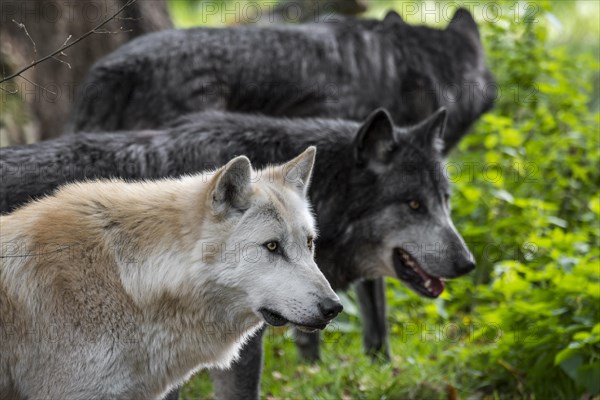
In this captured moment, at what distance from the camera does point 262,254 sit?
424 cm

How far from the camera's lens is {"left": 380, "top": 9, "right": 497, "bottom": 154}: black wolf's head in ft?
28.8

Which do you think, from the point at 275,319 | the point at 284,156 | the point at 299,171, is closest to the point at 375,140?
the point at 284,156

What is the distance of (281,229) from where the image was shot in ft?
14.1

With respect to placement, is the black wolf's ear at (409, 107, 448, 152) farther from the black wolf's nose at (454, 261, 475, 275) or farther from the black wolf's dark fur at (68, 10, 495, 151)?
the black wolf's dark fur at (68, 10, 495, 151)

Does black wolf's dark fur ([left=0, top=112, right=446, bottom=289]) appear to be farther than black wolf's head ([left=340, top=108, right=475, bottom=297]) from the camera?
No

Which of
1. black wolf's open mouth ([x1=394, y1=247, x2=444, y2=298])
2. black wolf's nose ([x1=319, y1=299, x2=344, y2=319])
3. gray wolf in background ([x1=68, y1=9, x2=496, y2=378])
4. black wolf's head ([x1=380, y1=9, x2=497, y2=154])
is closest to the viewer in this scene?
black wolf's nose ([x1=319, y1=299, x2=344, y2=319])

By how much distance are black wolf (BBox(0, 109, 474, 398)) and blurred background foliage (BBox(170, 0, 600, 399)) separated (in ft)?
2.37

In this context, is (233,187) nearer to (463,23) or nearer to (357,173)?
(357,173)

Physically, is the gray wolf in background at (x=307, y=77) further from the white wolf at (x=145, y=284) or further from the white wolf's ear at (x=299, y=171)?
the white wolf at (x=145, y=284)

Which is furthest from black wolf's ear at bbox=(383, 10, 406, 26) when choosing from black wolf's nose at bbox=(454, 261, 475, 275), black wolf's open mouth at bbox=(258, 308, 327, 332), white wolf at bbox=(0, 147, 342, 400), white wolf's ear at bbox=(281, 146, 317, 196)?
black wolf's open mouth at bbox=(258, 308, 327, 332)

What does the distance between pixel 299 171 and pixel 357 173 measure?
1.40m

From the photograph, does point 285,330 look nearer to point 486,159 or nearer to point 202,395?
point 202,395

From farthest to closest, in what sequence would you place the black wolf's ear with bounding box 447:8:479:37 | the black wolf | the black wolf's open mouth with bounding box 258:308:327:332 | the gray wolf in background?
the black wolf's ear with bounding box 447:8:479:37
the gray wolf in background
the black wolf
the black wolf's open mouth with bounding box 258:308:327:332

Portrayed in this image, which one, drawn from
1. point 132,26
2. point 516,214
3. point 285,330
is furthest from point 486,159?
point 132,26
